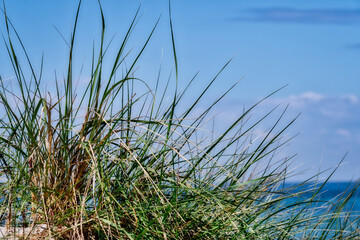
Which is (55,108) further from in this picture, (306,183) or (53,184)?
(306,183)

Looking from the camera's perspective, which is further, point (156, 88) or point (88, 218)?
point (156, 88)

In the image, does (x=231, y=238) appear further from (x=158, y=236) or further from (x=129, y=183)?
(x=129, y=183)

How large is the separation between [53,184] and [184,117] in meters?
0.54

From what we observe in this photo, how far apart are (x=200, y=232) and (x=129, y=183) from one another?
305 millimetres

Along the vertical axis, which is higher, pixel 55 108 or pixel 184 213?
pixel 55 108

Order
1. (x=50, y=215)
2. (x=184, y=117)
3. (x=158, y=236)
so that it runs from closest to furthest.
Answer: (x=158, y=236)
(x=50, y=215)
(x=184, y=117)

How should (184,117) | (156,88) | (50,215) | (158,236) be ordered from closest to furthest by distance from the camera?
(158,236), (50,215), (184,117), (156,88)

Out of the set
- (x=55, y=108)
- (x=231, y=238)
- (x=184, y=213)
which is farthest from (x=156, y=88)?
(x=231, y=238)

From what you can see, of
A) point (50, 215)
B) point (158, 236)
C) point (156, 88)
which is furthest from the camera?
point (156, 88)

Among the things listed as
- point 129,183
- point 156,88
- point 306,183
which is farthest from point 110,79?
point 306,183

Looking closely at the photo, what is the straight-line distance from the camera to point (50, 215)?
164 centimetres

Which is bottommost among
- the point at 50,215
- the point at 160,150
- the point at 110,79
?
the point at 50,215

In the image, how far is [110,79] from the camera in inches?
68.0

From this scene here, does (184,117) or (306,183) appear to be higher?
(184,117)
